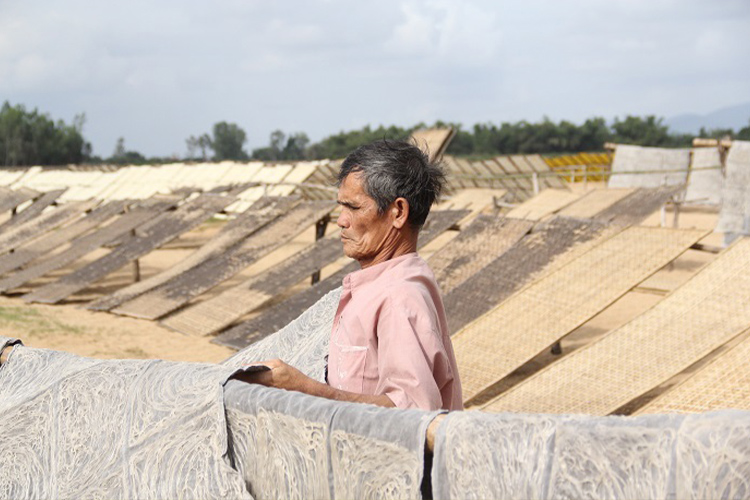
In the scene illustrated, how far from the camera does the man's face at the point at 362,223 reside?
5.74 feet

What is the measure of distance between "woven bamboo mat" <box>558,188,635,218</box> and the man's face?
885 centimetres

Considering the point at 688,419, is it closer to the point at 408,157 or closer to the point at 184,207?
the point at 408,157

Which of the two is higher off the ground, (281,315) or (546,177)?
(546,177)

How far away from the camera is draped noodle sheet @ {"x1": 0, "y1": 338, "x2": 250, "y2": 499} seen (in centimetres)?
145

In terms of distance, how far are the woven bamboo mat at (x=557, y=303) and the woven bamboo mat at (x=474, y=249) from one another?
0.76 meters

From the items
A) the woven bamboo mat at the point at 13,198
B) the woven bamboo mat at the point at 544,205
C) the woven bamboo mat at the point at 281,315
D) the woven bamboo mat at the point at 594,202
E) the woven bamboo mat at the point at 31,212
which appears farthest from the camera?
the woven bamboo mat at the point at 13,198

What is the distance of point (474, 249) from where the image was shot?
21.8 feet

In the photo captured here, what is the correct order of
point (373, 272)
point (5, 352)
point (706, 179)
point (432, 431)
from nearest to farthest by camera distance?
point (432, 431)
point (373, 272)
point (5, 352)
point (706, 179)

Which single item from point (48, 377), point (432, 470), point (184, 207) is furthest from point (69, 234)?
point (432, 470)

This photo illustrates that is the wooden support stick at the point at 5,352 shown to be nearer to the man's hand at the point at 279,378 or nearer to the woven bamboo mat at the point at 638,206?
the man's hand at the point at 279,378

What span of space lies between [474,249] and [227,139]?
75267 mm

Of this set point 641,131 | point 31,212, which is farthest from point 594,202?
point 641,131

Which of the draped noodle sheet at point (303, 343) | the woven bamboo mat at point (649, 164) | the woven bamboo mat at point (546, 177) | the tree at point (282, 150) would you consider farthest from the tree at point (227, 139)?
the draped noodle sheet at point (303, 343)

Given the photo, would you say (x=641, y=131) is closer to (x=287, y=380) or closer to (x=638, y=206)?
(x=638, y=206)
